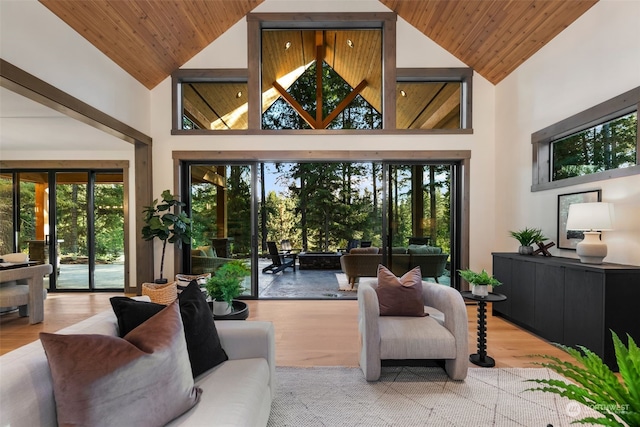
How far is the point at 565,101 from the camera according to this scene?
11.7ft

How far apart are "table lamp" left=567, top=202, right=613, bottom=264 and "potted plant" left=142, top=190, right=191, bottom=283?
4.95m

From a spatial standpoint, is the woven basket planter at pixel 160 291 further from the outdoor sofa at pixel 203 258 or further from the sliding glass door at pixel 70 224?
the sliding glass door at pixel 70 224

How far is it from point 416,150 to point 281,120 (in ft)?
7.81

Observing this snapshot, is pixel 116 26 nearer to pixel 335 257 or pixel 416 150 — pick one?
pixel 416 150

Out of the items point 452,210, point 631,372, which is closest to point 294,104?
point 452,210

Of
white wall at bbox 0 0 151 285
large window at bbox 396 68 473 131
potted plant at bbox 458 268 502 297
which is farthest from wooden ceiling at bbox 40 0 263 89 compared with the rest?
potted plant at bbox 458 268 502 297

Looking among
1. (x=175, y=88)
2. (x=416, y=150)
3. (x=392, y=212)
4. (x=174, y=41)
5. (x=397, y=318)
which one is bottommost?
(x=397, y=318)

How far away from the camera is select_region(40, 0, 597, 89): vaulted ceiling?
342cm

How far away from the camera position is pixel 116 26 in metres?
3.61

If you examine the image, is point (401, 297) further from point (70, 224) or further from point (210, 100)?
point (70, 224)

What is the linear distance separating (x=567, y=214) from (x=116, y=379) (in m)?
4.45

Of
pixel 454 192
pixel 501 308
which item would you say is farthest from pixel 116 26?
pixel 501 308

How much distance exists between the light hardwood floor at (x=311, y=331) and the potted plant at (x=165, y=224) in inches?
51.5

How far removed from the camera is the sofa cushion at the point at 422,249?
203 inches
